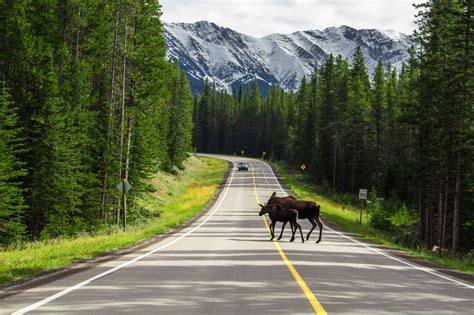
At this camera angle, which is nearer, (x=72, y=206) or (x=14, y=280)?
(x=14, y=280)

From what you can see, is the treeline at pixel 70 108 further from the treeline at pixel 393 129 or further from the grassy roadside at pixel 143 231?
the treeline at pixel 393 129

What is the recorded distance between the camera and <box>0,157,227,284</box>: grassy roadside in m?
14.3

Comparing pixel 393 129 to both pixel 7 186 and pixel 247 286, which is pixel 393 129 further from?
pixel 247 286

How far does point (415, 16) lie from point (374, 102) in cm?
3784

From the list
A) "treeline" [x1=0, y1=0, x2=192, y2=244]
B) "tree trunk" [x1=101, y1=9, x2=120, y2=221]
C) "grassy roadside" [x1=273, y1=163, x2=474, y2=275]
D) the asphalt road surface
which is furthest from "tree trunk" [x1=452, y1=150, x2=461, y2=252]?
"tree trunk" [x1=101, y1=9, x2=120, y2=221]

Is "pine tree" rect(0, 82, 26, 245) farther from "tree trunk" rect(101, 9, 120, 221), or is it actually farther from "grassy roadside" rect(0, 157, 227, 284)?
"tree trunk" rect(101, 9, 120, 221)

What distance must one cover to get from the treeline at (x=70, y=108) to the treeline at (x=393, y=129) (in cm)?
2058

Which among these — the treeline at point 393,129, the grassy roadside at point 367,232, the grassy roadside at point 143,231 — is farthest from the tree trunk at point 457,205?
the grassy roadside at point 143,231

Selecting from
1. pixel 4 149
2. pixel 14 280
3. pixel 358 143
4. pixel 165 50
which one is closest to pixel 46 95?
pixel 4 149

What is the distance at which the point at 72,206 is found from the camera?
30.1 m

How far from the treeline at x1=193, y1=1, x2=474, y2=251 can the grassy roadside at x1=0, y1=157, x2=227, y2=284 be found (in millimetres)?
17049

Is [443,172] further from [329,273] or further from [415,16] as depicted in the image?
[329,273]

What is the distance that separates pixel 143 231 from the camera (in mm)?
28281

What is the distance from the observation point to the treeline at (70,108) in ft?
96.5
